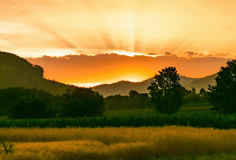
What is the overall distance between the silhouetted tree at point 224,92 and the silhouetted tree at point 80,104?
21.4 metres

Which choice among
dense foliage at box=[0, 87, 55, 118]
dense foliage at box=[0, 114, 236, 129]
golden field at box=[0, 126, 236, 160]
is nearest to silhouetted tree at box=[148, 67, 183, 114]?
dense foliage at box=[0, 114, 236, 129]

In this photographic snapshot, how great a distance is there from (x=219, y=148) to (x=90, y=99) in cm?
2983

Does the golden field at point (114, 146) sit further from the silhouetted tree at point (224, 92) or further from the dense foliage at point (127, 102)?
the dense foliage at point (127, 102)

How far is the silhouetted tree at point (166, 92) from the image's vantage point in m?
52.7

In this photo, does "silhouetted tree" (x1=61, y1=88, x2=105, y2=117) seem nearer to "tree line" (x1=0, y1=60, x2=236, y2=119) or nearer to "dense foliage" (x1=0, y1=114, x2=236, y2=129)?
"tree line" (x1=0, y1=60, x2=236, y2=119)

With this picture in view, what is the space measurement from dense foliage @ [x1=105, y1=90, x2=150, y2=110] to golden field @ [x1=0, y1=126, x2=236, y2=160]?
3991 inches

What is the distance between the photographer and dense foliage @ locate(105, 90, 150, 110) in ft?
420

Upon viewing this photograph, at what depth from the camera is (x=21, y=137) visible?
25.8 meters

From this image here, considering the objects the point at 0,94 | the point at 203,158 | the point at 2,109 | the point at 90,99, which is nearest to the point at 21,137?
the point at 203,158

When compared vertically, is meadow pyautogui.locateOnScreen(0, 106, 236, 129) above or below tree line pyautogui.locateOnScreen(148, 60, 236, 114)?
below

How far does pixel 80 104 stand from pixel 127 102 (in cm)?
8604

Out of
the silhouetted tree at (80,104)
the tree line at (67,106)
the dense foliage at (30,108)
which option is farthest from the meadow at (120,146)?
the dense foliage at (30,108)

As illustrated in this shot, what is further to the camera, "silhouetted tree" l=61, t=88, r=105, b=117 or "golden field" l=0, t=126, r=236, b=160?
"silhouetted tree" l=61, t=88, r=105, b=117

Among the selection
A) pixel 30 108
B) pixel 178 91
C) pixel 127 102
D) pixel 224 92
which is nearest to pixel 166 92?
pixel 178 91
